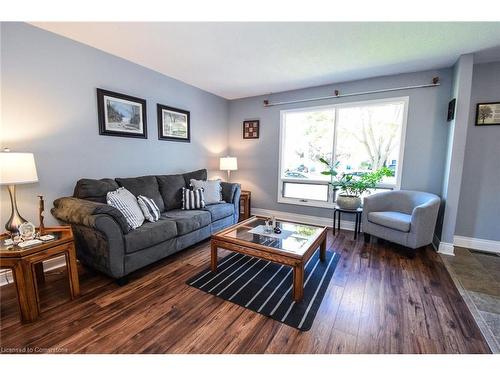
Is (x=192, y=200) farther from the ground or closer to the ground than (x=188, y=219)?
farther from the ground

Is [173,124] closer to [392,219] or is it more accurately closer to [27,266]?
[27,266]

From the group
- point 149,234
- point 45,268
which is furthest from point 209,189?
point 45,268

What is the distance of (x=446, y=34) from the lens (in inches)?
85.5

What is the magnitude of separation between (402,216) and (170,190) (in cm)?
314

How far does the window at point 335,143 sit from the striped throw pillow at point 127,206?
2.67 m

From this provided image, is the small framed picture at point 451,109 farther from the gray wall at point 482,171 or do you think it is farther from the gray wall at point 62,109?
the gray wall at point 62,109

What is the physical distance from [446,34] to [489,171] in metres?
1.91

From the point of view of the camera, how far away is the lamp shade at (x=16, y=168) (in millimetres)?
1672

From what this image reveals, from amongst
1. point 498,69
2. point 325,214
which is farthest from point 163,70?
point 498,69

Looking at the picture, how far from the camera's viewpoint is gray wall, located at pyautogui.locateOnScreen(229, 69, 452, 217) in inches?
122

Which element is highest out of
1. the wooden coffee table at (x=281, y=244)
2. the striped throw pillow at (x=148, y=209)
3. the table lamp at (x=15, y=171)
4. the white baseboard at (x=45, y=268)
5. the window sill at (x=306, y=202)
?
the table lamp at (x=15, y=171)

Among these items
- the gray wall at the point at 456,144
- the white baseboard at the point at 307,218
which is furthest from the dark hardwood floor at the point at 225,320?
the white baseboard at the point at 307,218

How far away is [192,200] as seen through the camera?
3205 mm
